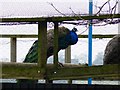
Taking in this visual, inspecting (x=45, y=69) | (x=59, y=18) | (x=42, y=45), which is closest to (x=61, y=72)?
(x=45, y=69)

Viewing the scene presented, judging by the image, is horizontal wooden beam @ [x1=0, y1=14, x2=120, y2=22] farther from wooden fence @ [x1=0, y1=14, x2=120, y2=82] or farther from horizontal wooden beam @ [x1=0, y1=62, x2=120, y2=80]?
horizontal wooden beam @ [x1=0, y1=62, x2=120, y2=80]

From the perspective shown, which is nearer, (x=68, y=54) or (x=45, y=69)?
(x=45, y=69)

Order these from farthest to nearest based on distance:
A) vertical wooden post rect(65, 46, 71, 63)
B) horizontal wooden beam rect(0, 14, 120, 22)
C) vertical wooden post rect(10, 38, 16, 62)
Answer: vertical wooden post rect(65, 46, 71, 63) → vertical wooden post rect(10, 38, 16, 62) → horizontal wooden beam rect(0, 14, 120, 22)

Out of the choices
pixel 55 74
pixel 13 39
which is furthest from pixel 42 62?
pixel 13 39

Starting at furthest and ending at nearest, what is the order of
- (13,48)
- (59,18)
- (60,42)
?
(13,48)
(60,42)
(59,18)

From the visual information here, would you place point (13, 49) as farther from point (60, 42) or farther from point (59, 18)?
point (59, 18)

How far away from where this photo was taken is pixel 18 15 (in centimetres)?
166

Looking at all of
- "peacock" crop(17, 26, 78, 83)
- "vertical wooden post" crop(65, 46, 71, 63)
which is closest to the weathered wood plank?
"peacock" crop(17, 26, 78, 83)

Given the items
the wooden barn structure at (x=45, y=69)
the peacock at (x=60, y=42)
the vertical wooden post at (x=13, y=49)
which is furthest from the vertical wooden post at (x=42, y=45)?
the vertical wooden post at (x=13, y=49)

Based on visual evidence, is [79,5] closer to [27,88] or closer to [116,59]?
[116,59]

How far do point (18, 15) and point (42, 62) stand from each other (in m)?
0.33

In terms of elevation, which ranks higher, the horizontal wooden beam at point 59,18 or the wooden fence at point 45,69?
the horizontal wooden beam at point 59,18

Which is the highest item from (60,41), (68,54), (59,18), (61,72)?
(59,18)

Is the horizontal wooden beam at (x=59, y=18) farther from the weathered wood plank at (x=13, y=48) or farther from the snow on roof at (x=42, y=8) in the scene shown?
the weathered wood plank at (x=13, y=48)
